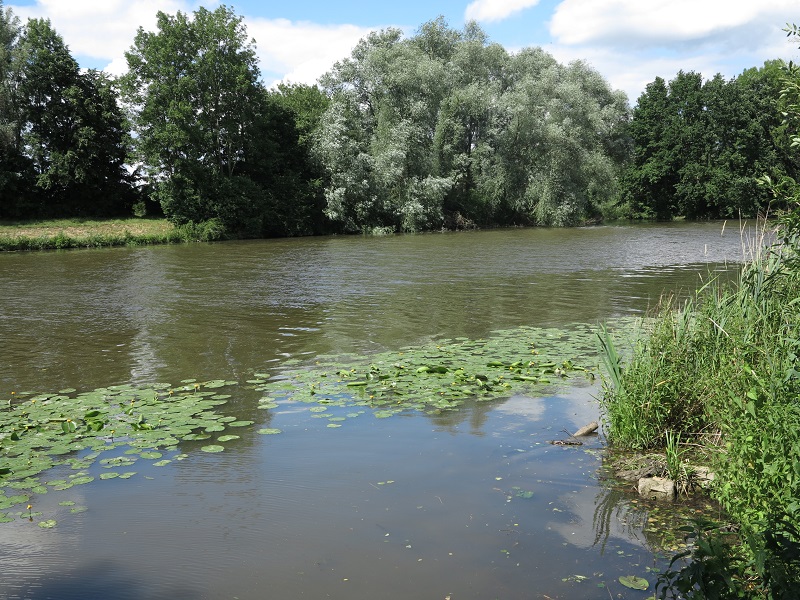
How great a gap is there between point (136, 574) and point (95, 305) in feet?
44.3

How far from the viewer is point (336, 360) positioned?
420 inches

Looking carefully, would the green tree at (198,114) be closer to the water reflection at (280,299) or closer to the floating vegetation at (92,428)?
the water reflection at (280,299)

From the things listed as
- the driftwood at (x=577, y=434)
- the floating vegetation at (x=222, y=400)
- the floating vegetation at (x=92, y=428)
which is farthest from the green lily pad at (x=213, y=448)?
the driftwood at (x=577, y=434)

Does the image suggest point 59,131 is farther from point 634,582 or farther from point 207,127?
point 634,582

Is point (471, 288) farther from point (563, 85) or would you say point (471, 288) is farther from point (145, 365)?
point (563, 85)

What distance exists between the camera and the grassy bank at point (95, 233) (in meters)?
34.7

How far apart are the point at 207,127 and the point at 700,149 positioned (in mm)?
38681

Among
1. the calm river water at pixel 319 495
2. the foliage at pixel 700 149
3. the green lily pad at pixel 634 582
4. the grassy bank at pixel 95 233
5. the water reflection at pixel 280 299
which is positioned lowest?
the green lily pad at pixel 634 582

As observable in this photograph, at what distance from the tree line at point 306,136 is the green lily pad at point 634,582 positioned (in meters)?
36.9

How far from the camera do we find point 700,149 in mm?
56594

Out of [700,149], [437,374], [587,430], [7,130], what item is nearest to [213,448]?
[437,374]

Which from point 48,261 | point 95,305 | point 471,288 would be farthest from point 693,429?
point 48,261

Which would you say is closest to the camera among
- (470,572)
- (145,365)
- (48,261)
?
(470,572)

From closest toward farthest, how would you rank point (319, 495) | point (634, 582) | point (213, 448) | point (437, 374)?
point (634, 582) < point (319, 495) < point (213, 448) < point (437, 374)
